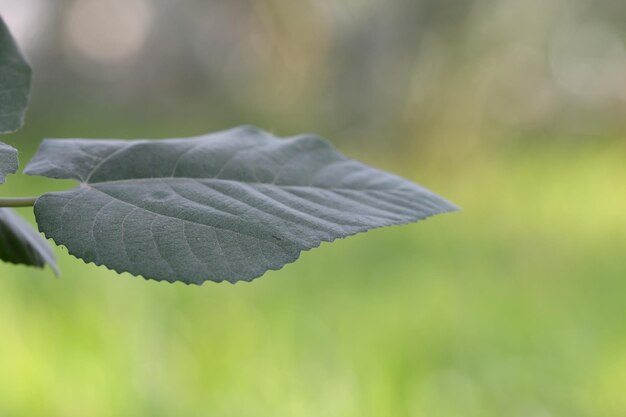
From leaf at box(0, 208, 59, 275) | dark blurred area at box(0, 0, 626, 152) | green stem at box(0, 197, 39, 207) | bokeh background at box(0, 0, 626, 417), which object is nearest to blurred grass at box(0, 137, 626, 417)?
bokeh background at box(0, 0, 626, 417)

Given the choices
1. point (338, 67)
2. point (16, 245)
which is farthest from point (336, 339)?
point (338, 67)

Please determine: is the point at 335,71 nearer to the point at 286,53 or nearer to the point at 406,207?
the point at 286,53

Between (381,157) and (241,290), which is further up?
(381,157)

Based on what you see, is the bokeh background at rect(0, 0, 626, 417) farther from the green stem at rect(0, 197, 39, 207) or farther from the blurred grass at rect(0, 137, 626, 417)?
the green stem at rect(0, 197, 39, 207)

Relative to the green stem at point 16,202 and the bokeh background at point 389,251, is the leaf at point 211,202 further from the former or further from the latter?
the bokeh background at point 389,251

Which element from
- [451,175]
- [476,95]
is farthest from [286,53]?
[451,175]

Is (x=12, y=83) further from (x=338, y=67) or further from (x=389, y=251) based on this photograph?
(x=338, y=67)
